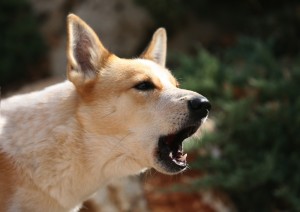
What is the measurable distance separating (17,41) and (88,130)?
5.57 m

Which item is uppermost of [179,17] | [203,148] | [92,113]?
[179,17]

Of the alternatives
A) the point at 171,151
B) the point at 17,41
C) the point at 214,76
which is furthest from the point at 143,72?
the point at 17,41

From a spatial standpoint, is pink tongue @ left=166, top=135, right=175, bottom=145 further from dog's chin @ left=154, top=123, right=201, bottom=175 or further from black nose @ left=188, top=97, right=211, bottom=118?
black nose @ left=188, top=97, right=211, bottom=118

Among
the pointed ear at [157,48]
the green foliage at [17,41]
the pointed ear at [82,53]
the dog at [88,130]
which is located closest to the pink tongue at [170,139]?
the dog at [88,130]

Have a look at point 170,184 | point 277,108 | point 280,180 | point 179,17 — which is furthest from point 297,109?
point 179,17

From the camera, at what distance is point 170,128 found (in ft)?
13.7

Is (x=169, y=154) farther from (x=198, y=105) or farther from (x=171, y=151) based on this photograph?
(x=198, y=105)

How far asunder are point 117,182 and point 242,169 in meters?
1.42

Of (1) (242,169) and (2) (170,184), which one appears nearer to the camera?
(1) (242,169)

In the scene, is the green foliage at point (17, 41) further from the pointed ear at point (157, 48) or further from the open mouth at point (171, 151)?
the open mouth at point (171, 151)

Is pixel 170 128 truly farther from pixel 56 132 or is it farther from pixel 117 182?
pixel 117 182

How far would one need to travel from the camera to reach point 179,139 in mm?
4344

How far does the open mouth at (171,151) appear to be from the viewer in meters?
4.26

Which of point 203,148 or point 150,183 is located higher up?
point 203,148
